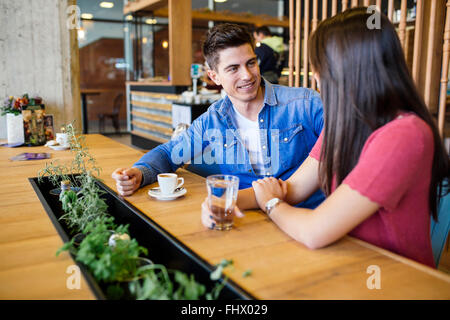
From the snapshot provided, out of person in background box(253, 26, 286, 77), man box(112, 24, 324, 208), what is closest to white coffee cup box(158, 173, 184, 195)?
man box(112, 24, 324, 208)

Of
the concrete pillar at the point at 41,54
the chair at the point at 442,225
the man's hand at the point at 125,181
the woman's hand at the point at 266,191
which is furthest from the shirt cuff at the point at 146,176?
the concrete pillar at the point at 41,54

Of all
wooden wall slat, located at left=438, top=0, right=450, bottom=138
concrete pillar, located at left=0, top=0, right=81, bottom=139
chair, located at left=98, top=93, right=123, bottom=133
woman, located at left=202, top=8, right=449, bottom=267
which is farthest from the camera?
chair, located at left=98, top=93, right=123, bottom=133

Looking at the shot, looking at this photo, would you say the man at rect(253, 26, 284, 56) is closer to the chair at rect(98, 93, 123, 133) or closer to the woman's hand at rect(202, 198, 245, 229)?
the chair at rect(98, 93, 123, 133)

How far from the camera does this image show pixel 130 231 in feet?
4.48

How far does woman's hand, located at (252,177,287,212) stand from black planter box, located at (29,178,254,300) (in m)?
0.35

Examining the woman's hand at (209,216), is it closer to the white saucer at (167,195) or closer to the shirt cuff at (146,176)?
the white saucer at (167,195)

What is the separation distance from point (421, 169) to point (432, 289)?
30cm

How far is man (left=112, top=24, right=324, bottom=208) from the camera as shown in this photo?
75.7 inches

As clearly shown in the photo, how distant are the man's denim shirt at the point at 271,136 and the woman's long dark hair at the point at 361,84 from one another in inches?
31.0

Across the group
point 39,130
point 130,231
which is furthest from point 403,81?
point 39,130

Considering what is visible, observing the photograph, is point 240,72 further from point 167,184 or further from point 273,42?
point 273,42

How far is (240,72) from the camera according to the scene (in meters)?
1.91

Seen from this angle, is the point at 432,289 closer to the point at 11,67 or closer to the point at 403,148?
the point at 403,148

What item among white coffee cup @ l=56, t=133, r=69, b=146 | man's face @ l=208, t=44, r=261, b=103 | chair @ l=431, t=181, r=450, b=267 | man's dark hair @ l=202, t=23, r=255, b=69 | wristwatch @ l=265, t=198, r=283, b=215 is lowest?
chair @ l=431, t=181, r=450, b=267
